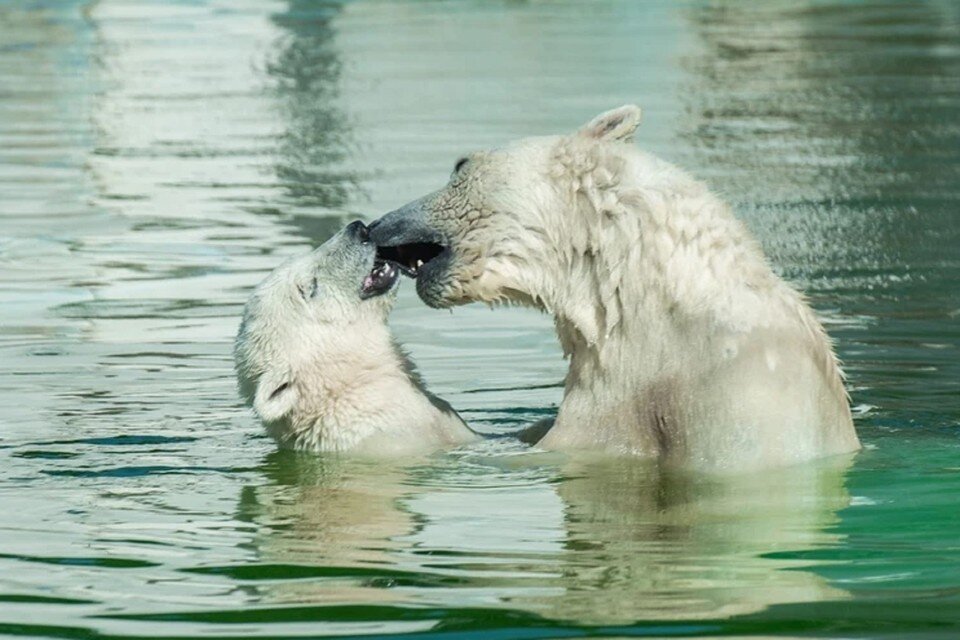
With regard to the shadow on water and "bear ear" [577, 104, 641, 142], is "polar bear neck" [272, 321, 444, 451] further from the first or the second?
the shadow on water

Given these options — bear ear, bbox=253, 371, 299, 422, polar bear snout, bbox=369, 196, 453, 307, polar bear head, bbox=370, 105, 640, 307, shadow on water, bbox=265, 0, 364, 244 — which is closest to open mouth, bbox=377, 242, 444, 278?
polar bear snout, bbox=369, 196, 453, 307

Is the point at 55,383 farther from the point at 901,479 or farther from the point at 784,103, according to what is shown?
the point at 784,103

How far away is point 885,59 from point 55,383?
42.7ft

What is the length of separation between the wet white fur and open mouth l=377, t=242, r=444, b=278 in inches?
10.7

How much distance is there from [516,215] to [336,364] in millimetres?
1061

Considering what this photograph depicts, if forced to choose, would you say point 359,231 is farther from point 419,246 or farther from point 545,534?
point 545,534

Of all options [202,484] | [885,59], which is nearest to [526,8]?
[885,59]

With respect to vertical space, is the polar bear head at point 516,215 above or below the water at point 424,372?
above

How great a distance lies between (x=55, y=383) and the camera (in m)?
7.68

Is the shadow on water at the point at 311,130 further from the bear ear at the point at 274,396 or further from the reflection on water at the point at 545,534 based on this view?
the reflection on water at the point at 545,534

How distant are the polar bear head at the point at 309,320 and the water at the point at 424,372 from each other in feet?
0.93

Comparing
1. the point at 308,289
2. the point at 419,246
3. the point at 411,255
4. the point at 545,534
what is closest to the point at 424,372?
the point at 308,289

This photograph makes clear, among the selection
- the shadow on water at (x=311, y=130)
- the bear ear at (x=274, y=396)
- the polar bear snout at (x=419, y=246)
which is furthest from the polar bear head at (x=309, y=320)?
the shadow on water at (x=311, y=130)

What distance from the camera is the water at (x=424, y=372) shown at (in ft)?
15.5
